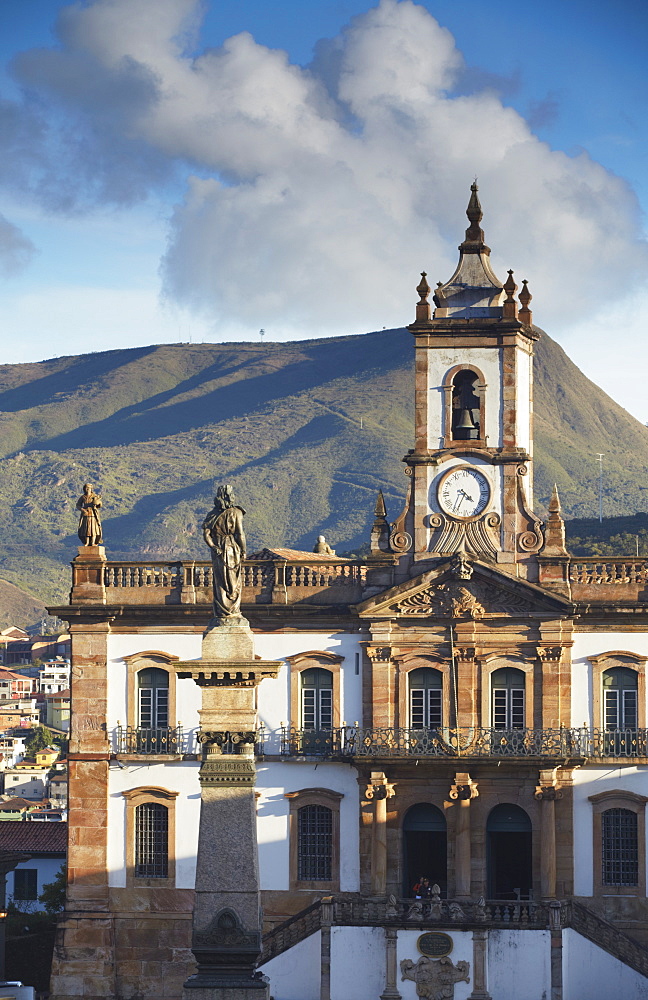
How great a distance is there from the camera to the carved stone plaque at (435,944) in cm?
4853

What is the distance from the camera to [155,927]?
5312cm

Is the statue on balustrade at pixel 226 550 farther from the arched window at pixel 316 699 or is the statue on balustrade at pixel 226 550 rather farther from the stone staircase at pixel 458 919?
the arched window at pixel 316 699

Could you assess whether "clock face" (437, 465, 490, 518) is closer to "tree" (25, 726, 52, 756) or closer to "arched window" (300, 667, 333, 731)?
"arched window" (300, 667, 333, 731)

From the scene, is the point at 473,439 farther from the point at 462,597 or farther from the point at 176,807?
the point at 176,807

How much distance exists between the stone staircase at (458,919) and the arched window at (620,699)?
15.6 feet

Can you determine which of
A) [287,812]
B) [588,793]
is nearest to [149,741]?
[287,812]

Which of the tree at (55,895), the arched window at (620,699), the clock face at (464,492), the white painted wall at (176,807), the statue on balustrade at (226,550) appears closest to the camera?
the statue on balustrade at (226,550)

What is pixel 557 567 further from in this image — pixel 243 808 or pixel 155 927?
pixel 243 808

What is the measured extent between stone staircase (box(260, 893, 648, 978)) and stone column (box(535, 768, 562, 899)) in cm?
137

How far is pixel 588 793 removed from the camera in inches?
2056

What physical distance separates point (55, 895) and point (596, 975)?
64.9 ft

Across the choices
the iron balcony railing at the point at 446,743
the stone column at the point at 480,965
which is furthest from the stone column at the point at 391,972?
the iron balcony railing at the point at 446,743

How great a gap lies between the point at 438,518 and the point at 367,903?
9.87m

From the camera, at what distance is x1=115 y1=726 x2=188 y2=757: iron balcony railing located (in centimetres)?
5334
